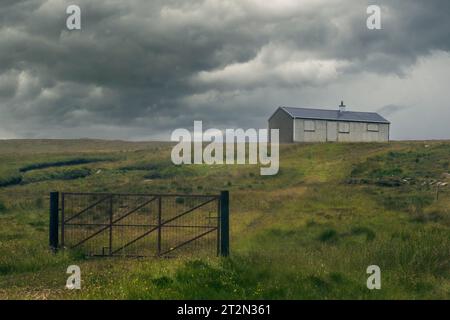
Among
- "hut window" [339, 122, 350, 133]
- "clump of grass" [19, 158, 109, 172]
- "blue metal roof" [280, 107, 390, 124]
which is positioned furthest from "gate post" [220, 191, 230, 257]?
"clump of grass" [19, 158, 109, 172]

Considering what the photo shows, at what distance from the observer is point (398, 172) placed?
1572 inches

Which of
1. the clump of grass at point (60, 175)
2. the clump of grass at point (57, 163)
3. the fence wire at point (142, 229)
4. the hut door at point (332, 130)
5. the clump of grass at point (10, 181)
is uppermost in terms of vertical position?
the hut door at point (332, 130)

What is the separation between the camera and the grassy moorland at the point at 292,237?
11.2 m

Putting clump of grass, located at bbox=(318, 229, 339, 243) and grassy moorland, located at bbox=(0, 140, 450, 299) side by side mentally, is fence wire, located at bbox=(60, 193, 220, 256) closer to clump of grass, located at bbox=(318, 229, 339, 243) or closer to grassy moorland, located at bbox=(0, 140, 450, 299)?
grassy moorland, located at bbox=(0, 140, 450, 299)

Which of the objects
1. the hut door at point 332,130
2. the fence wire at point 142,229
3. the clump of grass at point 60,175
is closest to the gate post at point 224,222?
the fence wire at point 142,229

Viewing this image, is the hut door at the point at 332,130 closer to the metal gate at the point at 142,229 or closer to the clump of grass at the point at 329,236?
the metal gate at the point at 142,229

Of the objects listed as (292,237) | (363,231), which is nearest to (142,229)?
(292,237)

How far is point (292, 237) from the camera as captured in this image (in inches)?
827

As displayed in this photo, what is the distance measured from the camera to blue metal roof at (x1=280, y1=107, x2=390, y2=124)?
67250mm

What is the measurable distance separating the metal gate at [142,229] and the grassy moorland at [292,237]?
1.04 metres

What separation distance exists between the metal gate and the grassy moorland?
40.9 inches

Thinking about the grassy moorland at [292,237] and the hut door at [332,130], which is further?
the hut door at [332,130]

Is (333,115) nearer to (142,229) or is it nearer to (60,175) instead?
(60,175)
